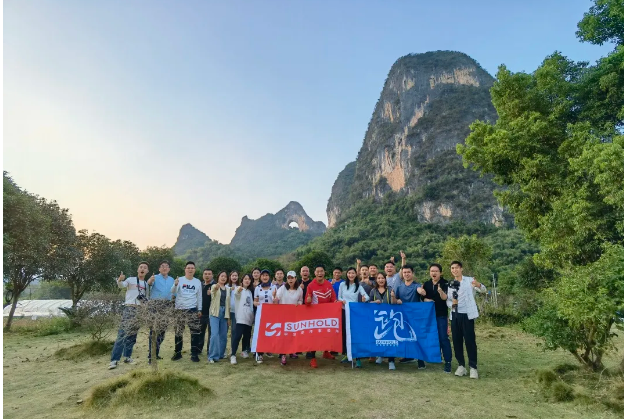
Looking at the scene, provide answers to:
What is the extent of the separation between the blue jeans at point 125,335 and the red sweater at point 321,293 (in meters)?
2.83

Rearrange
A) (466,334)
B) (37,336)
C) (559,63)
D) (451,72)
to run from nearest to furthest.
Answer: (466,334) < (559,63) < (37,336) < (451,72)

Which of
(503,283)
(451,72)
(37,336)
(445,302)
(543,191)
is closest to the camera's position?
(445,302)

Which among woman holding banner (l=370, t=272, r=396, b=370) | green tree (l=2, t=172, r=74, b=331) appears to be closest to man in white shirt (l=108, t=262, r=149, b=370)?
woman holding banner (l=370, t=272, r=396, b=370)

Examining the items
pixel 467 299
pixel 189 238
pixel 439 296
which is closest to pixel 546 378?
pixel 467 299

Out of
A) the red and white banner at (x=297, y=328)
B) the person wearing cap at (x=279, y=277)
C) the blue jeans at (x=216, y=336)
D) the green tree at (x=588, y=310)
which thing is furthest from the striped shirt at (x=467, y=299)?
the blue jeans at (x=216, y=336)

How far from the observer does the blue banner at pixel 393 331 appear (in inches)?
225

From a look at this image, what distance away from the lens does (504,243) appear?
43594 mm

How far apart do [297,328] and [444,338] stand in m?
2.39

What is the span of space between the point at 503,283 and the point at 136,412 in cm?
2117

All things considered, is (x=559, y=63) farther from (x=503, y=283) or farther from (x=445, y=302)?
(x=503, y=283)

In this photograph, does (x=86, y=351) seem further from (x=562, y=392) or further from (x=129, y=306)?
(x=562, y=392)

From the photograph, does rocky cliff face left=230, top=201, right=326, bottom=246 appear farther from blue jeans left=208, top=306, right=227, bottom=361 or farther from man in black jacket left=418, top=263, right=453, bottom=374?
man in black jacket left=418, top=263, right=453, bottom=374

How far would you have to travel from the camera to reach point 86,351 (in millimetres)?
7074

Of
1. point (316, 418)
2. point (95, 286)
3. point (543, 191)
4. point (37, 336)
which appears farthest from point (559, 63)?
point (95, 286)
